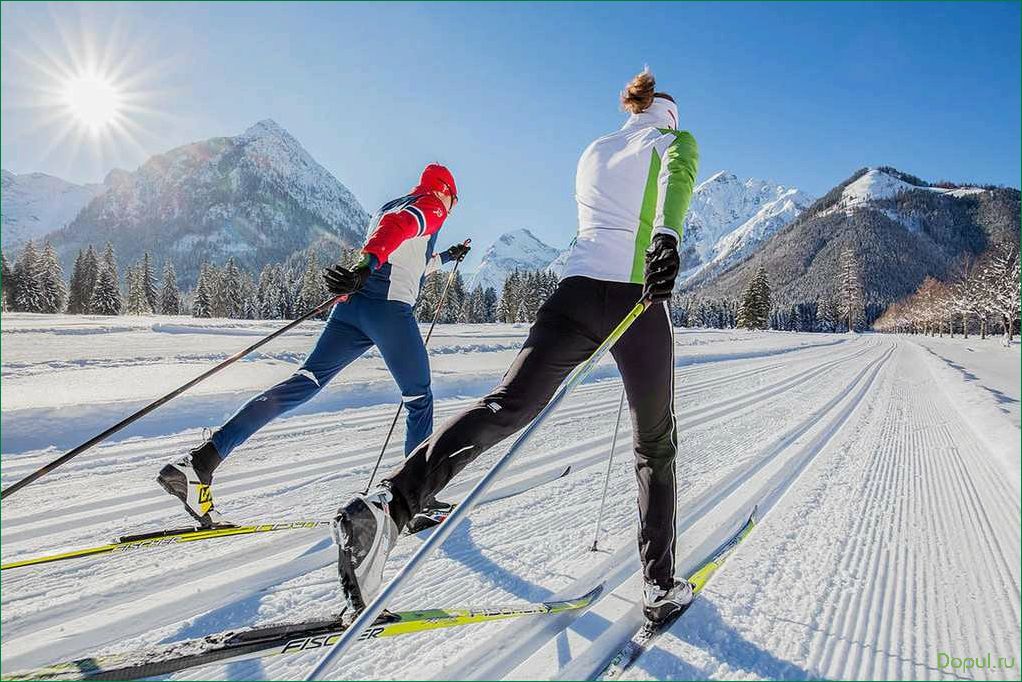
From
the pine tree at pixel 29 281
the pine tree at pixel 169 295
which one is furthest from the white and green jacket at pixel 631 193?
the pine tree at pixel 169 295

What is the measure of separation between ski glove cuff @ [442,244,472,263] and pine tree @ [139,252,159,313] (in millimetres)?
77634

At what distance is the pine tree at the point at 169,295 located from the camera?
229 ft

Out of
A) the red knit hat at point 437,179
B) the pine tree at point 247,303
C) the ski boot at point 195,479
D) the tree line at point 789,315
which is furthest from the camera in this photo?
the tree line at point 789,315

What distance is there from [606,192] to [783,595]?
193 centimetres

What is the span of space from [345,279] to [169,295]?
8387 cm

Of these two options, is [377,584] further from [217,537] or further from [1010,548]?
[1010,548]

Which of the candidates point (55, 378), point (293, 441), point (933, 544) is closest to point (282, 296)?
point (55, 378)

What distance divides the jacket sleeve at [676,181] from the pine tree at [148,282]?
80.0 m

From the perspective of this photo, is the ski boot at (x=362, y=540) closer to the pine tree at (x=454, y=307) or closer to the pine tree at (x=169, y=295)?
the pine tree at (x=454, y=307)

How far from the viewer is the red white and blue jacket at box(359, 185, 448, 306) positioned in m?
2.33

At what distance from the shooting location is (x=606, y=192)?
2088 mm

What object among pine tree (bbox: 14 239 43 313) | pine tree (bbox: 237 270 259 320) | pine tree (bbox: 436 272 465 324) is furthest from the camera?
pine tree (bbox: 436 272 465 324)

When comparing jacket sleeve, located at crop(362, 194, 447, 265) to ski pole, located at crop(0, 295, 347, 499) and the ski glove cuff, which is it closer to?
ski pole, located at crop(0, 295, 347, 499)

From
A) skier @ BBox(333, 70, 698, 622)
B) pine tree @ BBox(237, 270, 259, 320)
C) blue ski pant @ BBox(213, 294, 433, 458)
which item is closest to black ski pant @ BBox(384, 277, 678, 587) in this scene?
skier @ BBox(333, 70, 698, 622)
